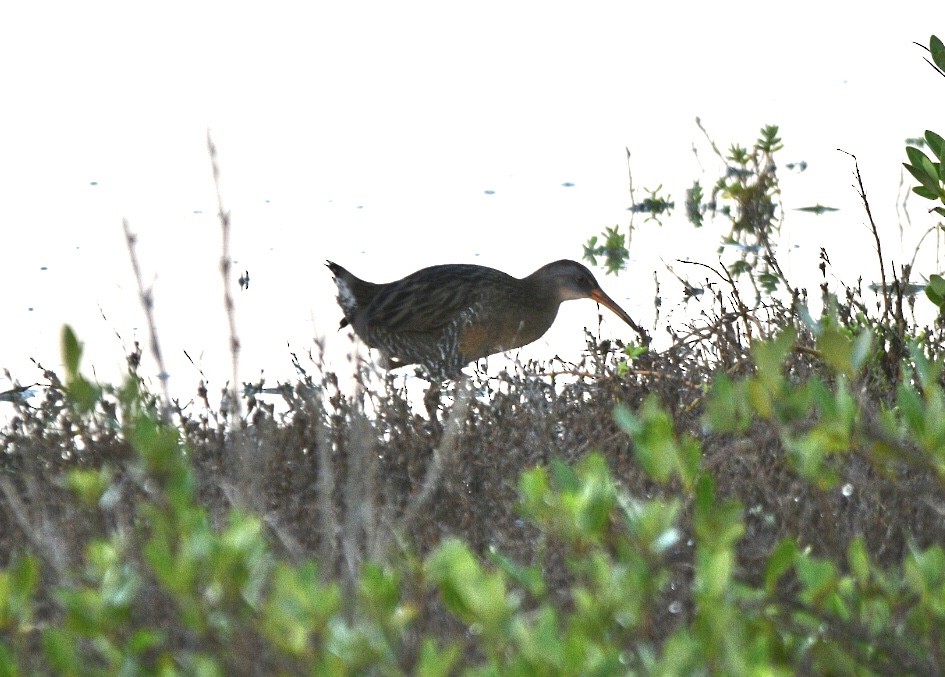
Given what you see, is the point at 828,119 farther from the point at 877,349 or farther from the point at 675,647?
the point at 675,647

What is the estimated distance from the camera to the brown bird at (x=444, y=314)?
23.2 ft

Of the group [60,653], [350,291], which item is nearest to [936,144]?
[60,653]

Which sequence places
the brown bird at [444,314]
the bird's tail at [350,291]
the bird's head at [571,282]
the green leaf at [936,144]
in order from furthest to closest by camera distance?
the bird's head at [571,282]
the bird's tail at [350,291]
the brown bird at [444,314]
the green leaf at [936,144]

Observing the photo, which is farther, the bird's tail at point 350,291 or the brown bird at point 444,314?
the bird's tail at point 350,291

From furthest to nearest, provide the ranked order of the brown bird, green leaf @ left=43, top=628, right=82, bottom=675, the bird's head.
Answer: the bird's head < the brown bird < green leaf @ left=43, top=628, right=82, bottom=675

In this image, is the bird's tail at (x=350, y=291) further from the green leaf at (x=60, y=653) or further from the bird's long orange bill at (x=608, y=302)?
the green leaf at (x=60, y=653)

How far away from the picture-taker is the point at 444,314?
7.07 meters

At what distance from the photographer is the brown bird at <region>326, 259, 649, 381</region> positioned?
7.07 m

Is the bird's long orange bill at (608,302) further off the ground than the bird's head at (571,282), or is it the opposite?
the bird's head at (571,282)

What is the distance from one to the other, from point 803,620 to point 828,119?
8415mm

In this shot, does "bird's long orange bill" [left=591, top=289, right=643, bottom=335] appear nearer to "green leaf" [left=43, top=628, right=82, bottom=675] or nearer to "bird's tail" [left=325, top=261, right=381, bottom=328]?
"bird's tail" [left=325, top=261, right=381, bottom=328]

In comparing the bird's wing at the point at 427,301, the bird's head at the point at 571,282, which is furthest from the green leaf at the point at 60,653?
the bird's head at the point at 571,282

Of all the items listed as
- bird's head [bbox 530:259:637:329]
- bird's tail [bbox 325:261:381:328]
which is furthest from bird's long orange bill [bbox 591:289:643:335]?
bird's tail [bbox 325:261:381:328]

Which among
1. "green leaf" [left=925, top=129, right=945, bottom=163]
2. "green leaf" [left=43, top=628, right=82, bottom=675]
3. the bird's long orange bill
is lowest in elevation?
"green leaf" [left=43, top=628, right=82, bottom=675]
